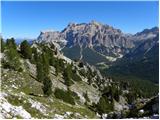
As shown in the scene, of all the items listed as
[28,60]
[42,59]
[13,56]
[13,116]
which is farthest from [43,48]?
[13,116]

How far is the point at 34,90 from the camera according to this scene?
7319 centimetres

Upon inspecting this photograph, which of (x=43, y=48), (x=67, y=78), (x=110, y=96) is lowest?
(x=110, y=96)

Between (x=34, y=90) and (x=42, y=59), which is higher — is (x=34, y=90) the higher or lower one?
the lower one

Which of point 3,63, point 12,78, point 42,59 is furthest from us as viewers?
point 42,59

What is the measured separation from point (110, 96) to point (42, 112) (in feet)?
368

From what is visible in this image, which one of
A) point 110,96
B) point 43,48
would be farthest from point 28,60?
point 110,96

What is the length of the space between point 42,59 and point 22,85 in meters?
46.9

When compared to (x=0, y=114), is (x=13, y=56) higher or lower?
higher

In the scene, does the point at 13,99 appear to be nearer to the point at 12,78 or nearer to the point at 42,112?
the point at 42,112

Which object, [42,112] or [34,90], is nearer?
[42,112]

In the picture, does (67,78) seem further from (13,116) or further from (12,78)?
(13,116)

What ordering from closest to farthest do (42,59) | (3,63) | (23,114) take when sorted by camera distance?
(23,114), (3,63), (42,59)

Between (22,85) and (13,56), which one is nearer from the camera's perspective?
(22,85)

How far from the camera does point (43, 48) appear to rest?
150625mm
